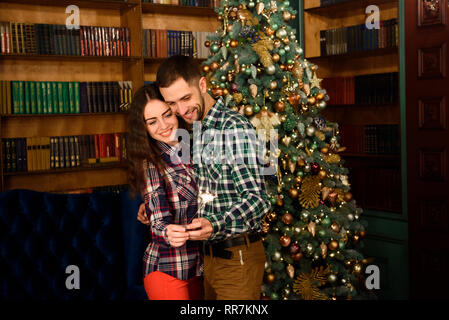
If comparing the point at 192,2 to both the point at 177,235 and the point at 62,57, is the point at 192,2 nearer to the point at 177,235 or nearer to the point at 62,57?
the point at 62,57

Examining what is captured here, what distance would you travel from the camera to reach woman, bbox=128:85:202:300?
1.77 meters

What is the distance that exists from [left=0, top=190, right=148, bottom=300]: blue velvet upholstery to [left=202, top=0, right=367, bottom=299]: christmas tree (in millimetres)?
747

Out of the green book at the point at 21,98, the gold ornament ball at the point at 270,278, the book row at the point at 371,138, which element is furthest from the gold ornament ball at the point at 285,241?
the green book at the point at 21,98

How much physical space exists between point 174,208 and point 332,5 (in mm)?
3079

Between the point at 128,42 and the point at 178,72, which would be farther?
the point at 128,42

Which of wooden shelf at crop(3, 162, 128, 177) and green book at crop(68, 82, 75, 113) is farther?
green book at crop(68, 82, 75, 113)

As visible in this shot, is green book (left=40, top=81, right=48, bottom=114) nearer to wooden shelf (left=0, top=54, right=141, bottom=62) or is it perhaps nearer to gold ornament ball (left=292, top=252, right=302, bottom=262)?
wooden shelf (left=0, top=54, right=141, bottom=62)

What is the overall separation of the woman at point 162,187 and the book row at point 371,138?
2389mm

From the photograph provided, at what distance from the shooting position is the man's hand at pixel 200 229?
1.51 m

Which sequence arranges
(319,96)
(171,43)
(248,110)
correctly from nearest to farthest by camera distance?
(248,110)
(319,96)
(171,43)

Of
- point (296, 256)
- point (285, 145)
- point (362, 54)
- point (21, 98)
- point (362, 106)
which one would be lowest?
point (296, 256)

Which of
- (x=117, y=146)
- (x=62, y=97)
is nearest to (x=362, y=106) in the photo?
(x=117, y=146)

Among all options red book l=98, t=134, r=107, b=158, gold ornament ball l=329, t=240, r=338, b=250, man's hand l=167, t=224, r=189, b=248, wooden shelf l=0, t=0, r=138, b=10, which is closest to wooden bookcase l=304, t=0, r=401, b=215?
gold ornament ball l=329, t=240, r=338, b=250

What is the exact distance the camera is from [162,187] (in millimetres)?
1767
